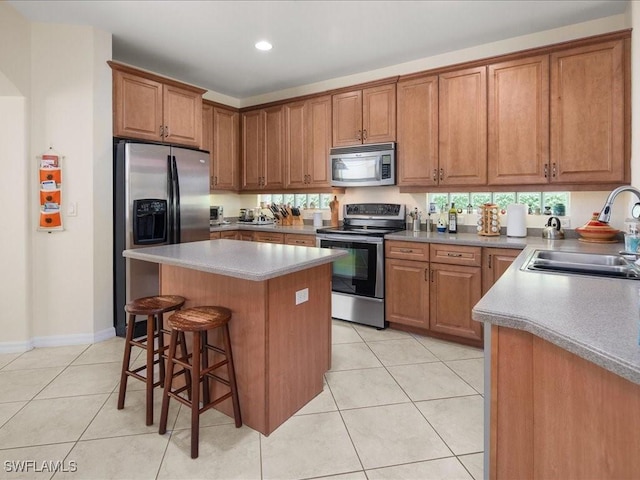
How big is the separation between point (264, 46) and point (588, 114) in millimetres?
2801

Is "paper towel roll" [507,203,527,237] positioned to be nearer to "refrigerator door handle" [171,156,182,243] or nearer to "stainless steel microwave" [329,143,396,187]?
"stainless steel microwave" [329,143,396,187]

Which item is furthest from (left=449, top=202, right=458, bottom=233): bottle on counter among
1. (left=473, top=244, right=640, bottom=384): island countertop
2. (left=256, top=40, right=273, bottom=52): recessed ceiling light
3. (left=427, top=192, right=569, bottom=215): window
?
(left=256, top=40, right=273, bottom=52): recessed ceiling light

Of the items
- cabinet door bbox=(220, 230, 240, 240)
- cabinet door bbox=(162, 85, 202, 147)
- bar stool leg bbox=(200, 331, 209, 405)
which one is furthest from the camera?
cabinet door bbox=(220, 230, 240, 240)

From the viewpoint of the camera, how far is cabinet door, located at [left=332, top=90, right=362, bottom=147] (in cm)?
398

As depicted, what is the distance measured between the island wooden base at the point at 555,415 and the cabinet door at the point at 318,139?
3370 millimetres

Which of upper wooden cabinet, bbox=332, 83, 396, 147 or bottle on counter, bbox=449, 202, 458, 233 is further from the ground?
upper wooden cabinet, bbox=332, 83, 396, 147

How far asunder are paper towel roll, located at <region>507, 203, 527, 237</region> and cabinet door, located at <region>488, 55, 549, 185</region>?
23 centimetres

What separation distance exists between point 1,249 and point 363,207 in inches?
133

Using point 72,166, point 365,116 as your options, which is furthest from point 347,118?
point 72,166

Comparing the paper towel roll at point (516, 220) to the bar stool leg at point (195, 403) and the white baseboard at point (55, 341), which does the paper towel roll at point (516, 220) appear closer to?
the bar stool leg at point (195, 403)

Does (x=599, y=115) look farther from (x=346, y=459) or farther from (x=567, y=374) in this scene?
(x=346, y=459)

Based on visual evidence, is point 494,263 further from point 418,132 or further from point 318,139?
point 318,139

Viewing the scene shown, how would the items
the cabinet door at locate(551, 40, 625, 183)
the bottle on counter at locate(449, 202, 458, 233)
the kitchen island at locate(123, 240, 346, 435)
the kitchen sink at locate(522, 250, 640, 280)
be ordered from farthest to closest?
the bottle on counter at locate(449, 202, 458, 233)
the cabinet door at locate(551, 40, 625, 183)
the kitchen island at locate(123, 240, 346, 435)
the kitchen sink at locate(522, 250, 640, 280)

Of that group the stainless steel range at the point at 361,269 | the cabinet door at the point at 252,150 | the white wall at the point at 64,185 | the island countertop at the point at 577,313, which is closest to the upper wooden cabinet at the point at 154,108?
the white wall at the point at 64,185
